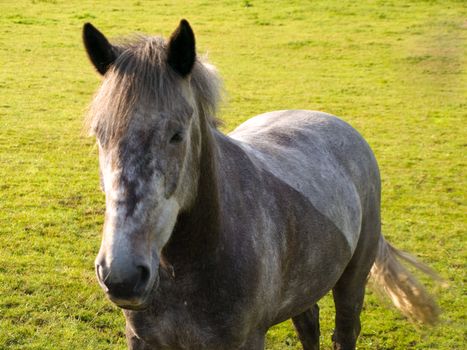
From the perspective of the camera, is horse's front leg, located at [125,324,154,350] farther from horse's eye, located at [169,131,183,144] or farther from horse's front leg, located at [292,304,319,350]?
horse's front leg, located at [292,304,319,350]

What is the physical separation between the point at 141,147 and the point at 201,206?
635mm

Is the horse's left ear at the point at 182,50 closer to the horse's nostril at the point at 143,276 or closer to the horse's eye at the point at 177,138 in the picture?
the horse's eye at the point at 177,138

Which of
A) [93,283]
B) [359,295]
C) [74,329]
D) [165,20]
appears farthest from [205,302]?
A: [165,20]

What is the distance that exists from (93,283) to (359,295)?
2.66 m

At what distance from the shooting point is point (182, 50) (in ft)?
9.00

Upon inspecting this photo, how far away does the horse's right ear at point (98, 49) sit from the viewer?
8.96 feet

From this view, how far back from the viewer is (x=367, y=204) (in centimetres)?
470

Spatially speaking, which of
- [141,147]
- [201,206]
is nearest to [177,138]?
[141,147]

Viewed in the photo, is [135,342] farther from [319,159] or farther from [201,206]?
[319,159]

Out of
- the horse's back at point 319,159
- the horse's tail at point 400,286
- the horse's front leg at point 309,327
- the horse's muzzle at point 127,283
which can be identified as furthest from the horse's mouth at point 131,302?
the horse's tail at point 400,286

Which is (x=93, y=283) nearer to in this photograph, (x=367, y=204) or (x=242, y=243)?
(x=367, y=204)

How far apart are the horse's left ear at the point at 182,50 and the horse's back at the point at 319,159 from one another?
1030 millimetres

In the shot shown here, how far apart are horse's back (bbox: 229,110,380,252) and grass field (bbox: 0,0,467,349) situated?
0.44m

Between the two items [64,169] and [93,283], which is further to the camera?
[64,169]
